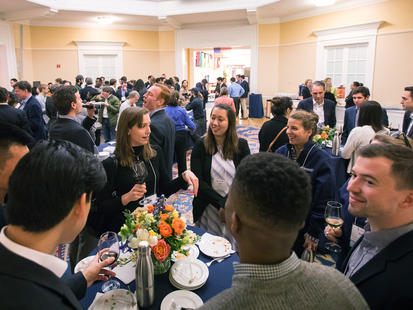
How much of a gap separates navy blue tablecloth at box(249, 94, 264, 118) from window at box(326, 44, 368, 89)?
10.4 ft

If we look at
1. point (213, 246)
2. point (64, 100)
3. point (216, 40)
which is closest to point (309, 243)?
point (213, 246)

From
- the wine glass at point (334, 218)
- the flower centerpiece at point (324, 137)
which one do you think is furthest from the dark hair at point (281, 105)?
the wine glass at point (334, 218)

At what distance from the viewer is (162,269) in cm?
170

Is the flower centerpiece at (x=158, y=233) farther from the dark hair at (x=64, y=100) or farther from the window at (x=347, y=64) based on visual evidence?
the window at (x=347, y=64)

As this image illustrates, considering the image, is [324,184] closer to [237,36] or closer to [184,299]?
[184,299]

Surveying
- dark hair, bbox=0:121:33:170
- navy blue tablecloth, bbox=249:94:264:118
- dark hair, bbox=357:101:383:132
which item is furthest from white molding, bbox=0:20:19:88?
dark hair, bbox=357:101:383:132

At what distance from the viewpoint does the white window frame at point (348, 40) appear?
941 cm

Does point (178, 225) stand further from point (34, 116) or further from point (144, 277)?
point (34, 116)

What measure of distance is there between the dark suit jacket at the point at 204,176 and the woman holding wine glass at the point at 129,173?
7.3 inches

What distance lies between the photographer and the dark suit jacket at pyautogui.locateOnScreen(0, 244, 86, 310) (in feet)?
2.62

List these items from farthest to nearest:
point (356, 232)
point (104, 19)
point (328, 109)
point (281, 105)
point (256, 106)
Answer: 1. point (256, 106)
2. point (104, 19)
3. point (328, 109)
4. point (281, 105)
5. point (356, 232)

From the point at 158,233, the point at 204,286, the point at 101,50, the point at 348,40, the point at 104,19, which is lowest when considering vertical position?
the point at 204,286

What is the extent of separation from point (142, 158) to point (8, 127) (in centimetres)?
105

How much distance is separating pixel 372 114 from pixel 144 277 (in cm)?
346
